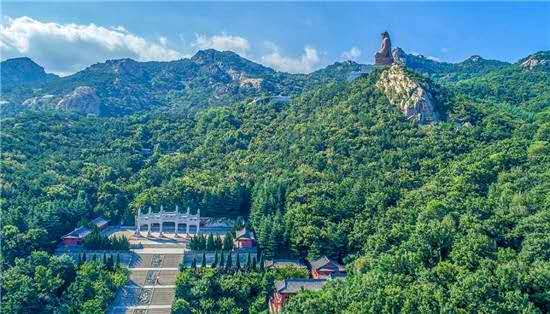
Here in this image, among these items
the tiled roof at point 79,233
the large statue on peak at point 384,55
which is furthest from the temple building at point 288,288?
the large statue on peak at point 384,55

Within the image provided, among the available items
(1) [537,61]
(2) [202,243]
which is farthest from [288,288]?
(1) [537,61]

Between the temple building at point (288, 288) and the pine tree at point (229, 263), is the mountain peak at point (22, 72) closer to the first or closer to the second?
Answer: the pine tree at point (229, 263)

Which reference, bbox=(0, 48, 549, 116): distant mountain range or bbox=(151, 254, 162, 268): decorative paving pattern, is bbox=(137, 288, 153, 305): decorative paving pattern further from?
bbox=(0, 48, 549, 116): distant mountain range

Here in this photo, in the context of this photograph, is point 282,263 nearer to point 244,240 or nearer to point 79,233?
point 244,240

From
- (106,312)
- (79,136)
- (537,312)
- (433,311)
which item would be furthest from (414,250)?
(79,136)

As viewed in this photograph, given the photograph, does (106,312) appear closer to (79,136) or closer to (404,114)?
(404,114)

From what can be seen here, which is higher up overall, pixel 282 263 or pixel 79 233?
pixel 79 233

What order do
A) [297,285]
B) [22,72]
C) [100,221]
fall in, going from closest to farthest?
1. [297,285]
2. [100,221]
3. [22,72]

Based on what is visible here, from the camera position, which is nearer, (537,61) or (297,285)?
(297,285)
